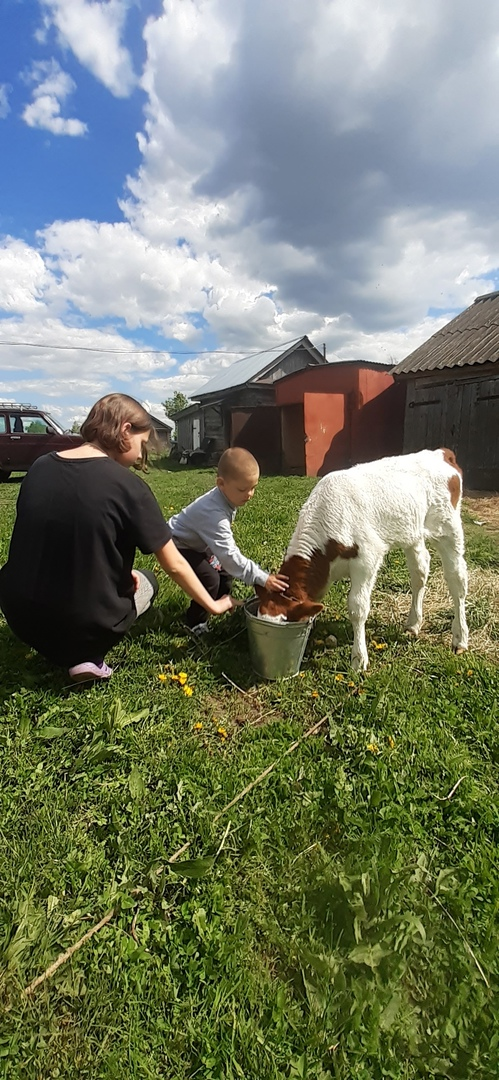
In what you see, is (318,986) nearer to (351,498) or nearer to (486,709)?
(486,709)

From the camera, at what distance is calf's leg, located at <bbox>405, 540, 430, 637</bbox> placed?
13.4 feet

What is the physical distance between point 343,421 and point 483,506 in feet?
25.3

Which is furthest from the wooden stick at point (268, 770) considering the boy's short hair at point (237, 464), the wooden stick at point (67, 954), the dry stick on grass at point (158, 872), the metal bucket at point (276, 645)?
the boy's short hair at point (237, 464)

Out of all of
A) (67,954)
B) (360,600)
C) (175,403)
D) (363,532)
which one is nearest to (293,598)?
(360,600)

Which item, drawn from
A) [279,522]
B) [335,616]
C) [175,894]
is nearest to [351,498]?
[335,616]

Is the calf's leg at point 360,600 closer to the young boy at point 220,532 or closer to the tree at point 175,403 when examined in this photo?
the young boy at point 220,532

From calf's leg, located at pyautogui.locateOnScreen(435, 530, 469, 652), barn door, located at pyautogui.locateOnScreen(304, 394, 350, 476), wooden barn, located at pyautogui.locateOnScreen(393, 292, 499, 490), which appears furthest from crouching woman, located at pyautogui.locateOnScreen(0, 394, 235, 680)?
barn door, located at pyautogui.locateOnScreen(304, 394, 350, 476)

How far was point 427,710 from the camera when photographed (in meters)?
3.17

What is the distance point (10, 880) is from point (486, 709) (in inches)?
105

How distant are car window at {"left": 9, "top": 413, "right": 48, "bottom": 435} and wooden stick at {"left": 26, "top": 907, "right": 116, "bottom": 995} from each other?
654 inches

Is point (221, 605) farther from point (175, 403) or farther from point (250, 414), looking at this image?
point (175, 403)

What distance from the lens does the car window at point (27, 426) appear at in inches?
651

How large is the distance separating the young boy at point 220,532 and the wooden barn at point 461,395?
34.9 feet

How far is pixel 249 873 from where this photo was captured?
2.18m
